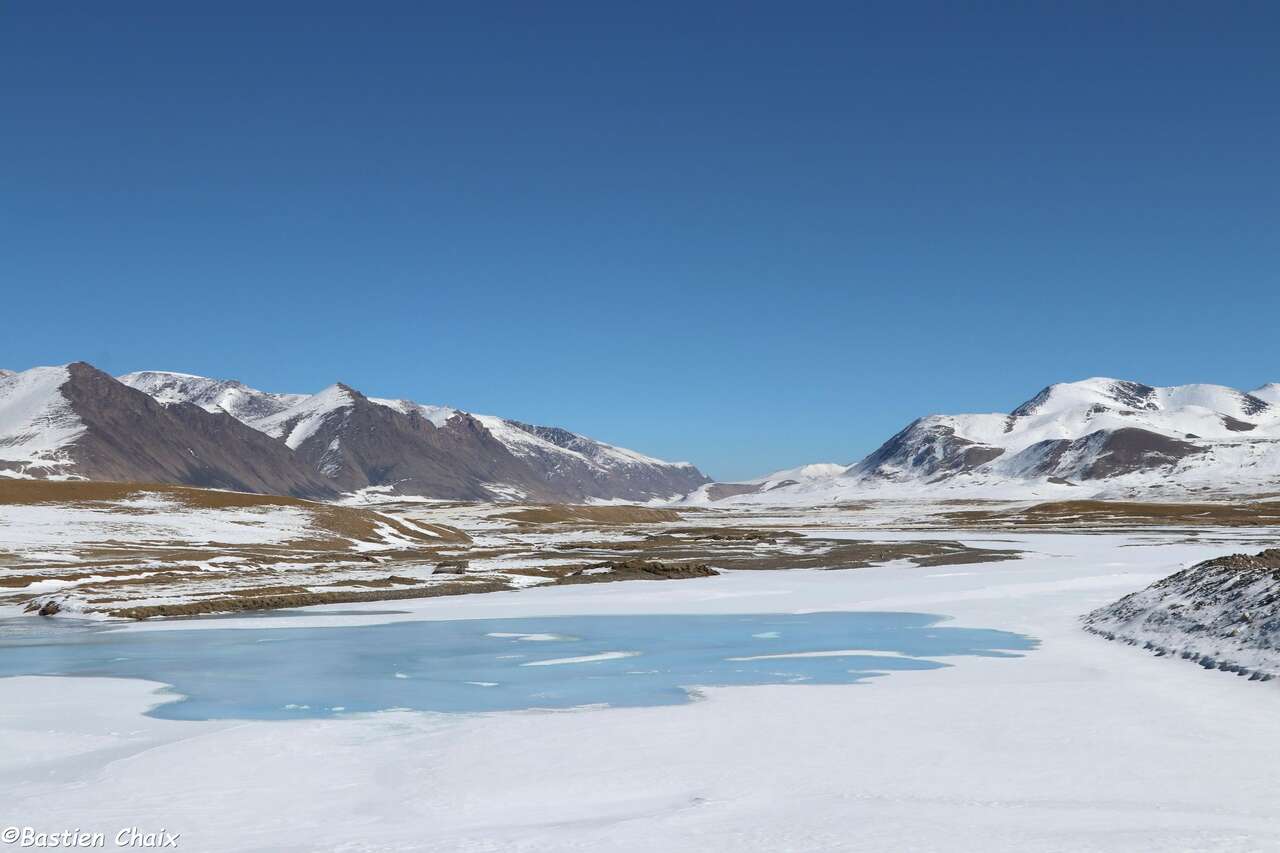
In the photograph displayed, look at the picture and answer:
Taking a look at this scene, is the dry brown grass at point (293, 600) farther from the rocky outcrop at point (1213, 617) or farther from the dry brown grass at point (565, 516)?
the dry brown grass at point (565, 516)

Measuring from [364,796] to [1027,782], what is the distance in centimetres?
844

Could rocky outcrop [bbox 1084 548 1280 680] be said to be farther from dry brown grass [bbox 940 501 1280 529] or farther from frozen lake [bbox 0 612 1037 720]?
dry brown grass [bbox 940 501 1280 529]

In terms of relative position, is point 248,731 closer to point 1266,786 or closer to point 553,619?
point 1266,786

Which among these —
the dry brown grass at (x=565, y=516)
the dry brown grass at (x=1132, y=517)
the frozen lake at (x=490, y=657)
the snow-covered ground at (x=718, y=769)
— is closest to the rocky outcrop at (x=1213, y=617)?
the snow-covered ground at (x=718, y=769)

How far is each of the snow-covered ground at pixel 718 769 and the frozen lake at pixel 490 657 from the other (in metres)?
1.34

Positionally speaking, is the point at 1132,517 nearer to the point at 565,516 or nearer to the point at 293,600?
the point at 565,516

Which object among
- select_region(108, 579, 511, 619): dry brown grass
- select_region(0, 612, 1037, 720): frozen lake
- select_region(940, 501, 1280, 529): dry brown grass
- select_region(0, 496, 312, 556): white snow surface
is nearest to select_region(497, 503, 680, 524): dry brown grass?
select_region(940, 501, 1280, 529): dry brown grass

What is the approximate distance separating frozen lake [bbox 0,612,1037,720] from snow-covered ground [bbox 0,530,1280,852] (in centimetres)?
134

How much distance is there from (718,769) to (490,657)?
473 inches

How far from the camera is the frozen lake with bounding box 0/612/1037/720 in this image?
61.8 ft

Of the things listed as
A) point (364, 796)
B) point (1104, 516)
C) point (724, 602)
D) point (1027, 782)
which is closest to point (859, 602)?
point (724, 602)

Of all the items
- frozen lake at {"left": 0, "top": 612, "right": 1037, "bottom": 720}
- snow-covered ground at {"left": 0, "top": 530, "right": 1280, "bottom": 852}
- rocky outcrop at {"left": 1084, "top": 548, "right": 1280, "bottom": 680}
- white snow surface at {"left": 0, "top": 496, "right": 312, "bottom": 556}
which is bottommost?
frozen lake at {"left": 0, "top": 612, "right": 1037, "bottom": 720}

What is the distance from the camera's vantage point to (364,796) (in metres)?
12.3

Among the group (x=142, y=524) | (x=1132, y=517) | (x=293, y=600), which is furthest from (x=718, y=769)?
(x=1132, y=517)
